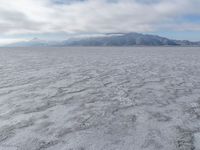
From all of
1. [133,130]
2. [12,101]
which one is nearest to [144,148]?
[133,130]

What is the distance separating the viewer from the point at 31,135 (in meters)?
4.17

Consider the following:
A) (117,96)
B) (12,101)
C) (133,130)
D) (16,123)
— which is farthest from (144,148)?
(12,101)

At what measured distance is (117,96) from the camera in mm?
7027

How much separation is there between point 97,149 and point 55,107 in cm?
264

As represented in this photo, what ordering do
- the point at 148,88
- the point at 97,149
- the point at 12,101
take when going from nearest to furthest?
1. the point at 97,149
2. the point at 12,101
3. the point at 148,88

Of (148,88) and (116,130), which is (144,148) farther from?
(148,88)

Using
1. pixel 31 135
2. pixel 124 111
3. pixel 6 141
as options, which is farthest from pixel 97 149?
pixel 124 111

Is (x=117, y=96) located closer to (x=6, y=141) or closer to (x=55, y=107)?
(x=55, y=107)

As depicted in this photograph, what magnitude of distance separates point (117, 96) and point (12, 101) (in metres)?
3.34

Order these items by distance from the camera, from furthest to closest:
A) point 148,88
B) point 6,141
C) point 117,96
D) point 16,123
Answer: point 148,88 → point 117,96 → point 16,123 → point 6,141

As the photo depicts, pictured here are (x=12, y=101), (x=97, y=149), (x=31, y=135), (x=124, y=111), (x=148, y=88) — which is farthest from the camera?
(x=148, y=88)

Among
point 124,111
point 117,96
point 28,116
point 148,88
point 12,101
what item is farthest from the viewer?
point 148,88

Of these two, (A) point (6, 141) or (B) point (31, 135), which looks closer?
(A) point (6, 141)

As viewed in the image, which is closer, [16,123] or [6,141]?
[6,141]
